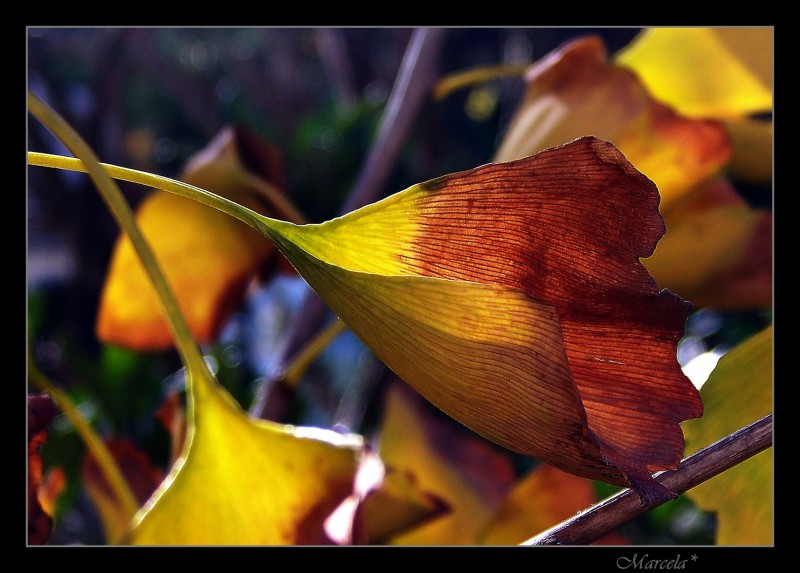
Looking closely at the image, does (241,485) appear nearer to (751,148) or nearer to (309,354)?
(309,354)

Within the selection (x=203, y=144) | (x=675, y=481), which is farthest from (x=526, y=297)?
(x=203, y=144)

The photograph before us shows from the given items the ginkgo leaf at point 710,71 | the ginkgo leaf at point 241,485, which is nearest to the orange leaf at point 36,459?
the ginkgo leaf at point 241,485

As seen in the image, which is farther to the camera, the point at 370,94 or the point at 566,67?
the point at 370,94

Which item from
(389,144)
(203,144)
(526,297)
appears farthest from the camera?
(203,144)

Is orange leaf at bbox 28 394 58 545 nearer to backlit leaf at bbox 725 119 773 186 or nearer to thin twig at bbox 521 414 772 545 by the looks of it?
thin twig at bbox 521 414 772 545

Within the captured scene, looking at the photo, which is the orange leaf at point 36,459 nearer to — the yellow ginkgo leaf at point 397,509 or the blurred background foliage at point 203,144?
the yellow ginkgo leaf at point 397,509
